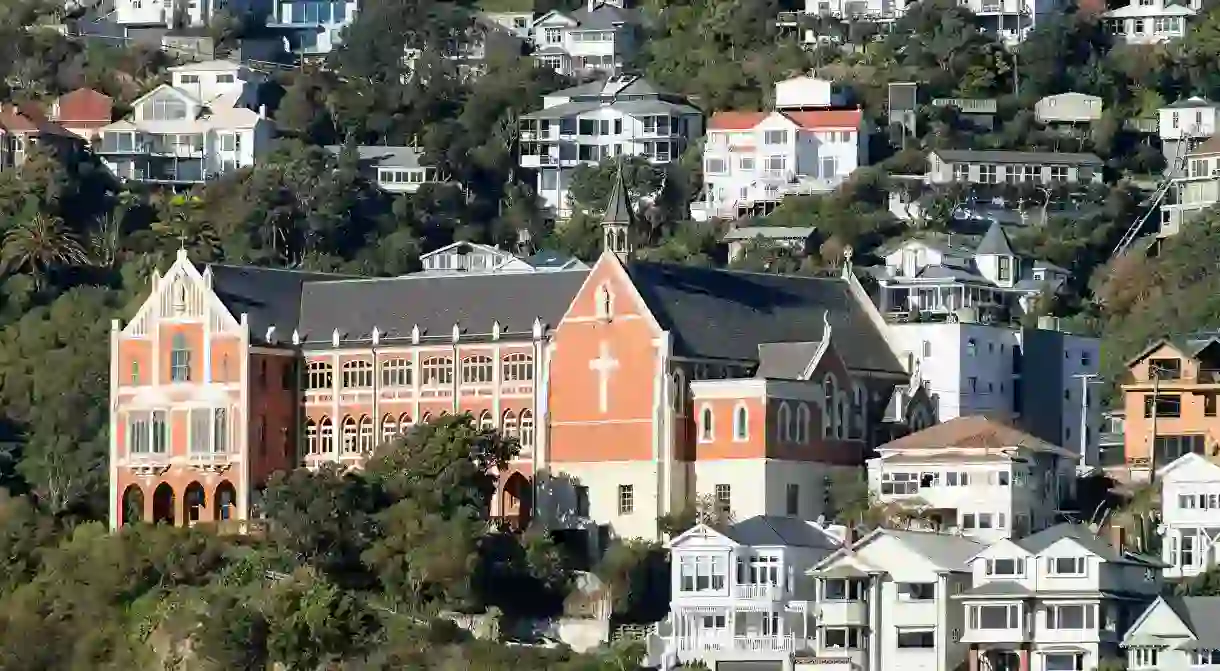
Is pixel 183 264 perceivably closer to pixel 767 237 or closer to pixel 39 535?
pixel 39 535

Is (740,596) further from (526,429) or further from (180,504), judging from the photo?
(180,504)

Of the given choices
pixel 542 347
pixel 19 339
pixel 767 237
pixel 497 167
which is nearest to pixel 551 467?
pixel 542 347

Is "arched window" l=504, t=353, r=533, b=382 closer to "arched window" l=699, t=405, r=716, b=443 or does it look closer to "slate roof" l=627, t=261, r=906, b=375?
"slate roof" l=627, t=261, r=906, b=375

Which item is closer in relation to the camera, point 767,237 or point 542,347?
point 542,347

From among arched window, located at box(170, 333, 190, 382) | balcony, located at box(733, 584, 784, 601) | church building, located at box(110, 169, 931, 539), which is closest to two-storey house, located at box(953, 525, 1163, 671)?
balcony, located at box(733, 584, 784, 601)

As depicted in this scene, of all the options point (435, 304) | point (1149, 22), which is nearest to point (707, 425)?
point (435, 304)
